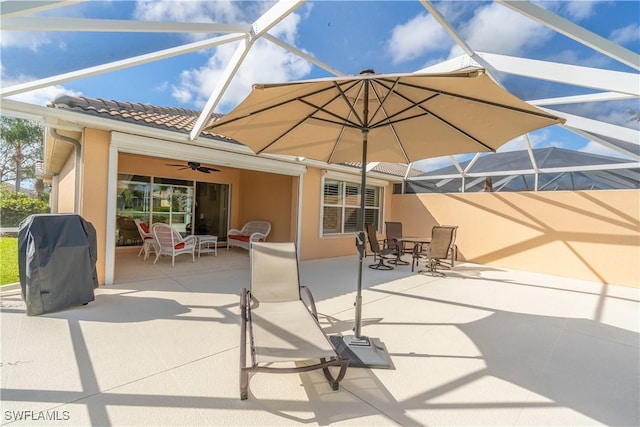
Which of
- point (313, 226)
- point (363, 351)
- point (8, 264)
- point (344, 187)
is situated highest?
point (344, 187)

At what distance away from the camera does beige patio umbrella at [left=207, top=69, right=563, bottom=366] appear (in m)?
2.59

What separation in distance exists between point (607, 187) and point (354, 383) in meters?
8.97

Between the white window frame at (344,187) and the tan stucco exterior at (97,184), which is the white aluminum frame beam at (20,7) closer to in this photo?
the tan stucco exterior at (97,184)

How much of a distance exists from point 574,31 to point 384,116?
7.18 feet

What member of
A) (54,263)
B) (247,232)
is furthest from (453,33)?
(247,232)

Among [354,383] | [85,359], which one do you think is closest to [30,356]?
[85,359]

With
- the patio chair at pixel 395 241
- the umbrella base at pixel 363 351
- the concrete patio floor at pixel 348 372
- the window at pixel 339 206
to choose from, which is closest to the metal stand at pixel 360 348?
the umbrella base at pixel 363 351

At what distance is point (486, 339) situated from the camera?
3773 mm

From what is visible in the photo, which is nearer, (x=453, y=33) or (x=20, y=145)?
(x=453, y=33)

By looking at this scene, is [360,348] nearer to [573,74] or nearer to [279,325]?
[279,325]

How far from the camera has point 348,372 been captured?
9.50 ft

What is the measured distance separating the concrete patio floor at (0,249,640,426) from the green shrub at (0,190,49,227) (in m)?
12.0

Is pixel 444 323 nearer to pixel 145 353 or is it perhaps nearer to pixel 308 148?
pixel 308 148

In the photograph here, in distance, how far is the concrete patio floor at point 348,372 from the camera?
90.5 inches
